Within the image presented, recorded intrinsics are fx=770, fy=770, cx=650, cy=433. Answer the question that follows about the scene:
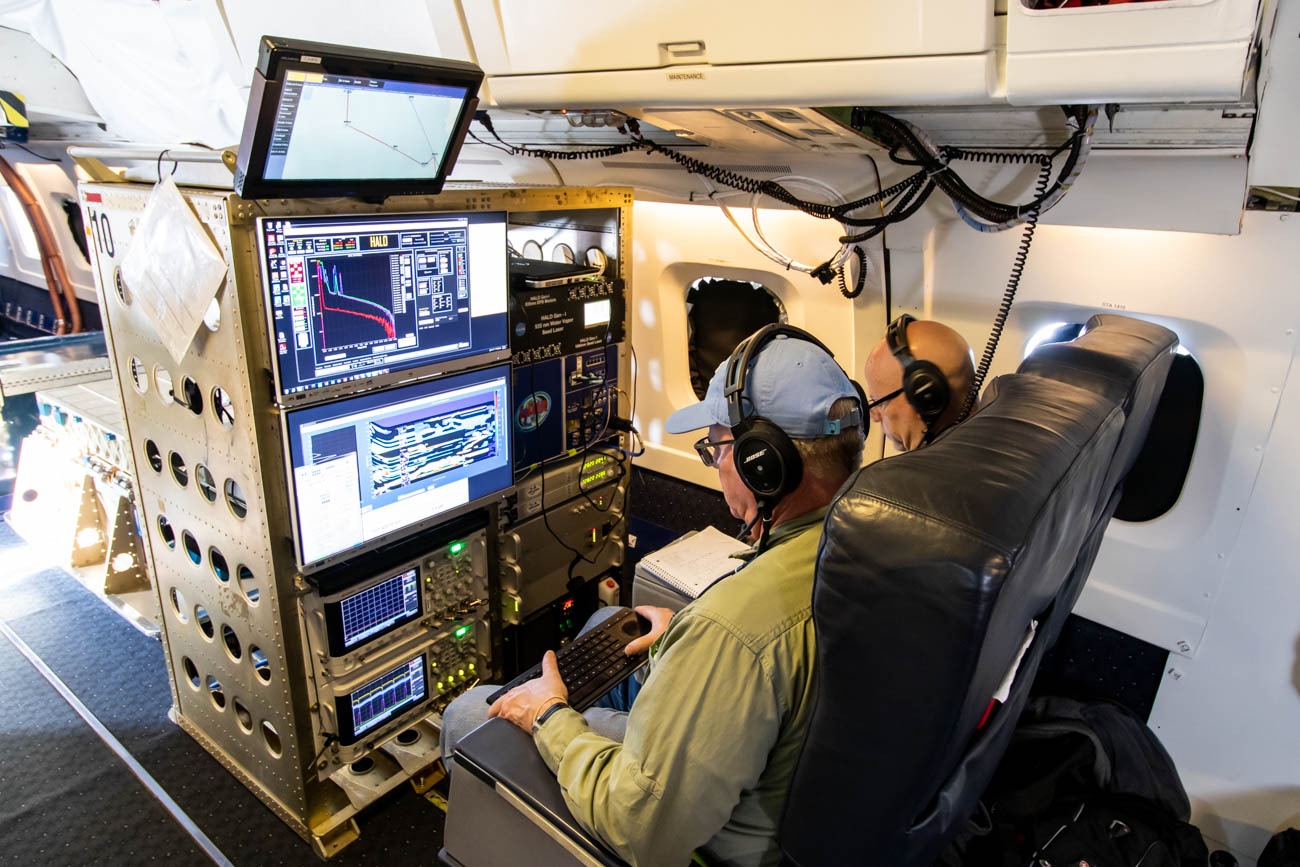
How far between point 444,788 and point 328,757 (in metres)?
0.52

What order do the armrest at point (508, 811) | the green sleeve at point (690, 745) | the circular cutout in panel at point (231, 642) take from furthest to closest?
the circular cutout in panel at point (231, 642) → the armrest at point (508, 811) → the green sleeve at point (690, 745)

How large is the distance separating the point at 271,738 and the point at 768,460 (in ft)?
6.97

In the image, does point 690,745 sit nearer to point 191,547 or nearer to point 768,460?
point 768,460

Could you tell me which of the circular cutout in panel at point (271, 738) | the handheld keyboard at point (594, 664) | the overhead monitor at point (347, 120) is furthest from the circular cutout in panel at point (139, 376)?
the handheld keyboard at point (594, 664)

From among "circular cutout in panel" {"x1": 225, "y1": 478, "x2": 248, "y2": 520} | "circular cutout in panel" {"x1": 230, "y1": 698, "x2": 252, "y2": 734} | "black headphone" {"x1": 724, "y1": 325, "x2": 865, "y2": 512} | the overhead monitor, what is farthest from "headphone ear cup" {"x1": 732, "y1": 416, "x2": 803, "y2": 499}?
"circular cutout in panel" {"x1": 230, "y1": 698, "x2": 252, "y2": 734}

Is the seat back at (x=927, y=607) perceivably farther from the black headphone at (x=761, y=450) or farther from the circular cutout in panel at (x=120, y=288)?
the circular cutout in panel at (x=120, y=288)

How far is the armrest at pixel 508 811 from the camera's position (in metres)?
1.59

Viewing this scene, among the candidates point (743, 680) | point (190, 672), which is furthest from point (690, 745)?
point (190, 672)

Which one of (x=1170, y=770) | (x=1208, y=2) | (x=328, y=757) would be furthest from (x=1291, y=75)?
(x=328, y=757)

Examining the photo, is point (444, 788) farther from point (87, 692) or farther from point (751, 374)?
point (751, 374)

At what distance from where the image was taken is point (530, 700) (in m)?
1.91

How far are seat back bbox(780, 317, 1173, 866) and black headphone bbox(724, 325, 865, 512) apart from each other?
48 centimetres

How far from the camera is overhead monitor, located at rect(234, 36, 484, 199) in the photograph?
166 centimetres

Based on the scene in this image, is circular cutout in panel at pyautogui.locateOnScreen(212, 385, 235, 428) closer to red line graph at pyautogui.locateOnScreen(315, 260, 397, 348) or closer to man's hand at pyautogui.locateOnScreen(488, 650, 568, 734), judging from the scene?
red line graph at pyautogui.locateOnScreen(315, 260, 397, 348)
